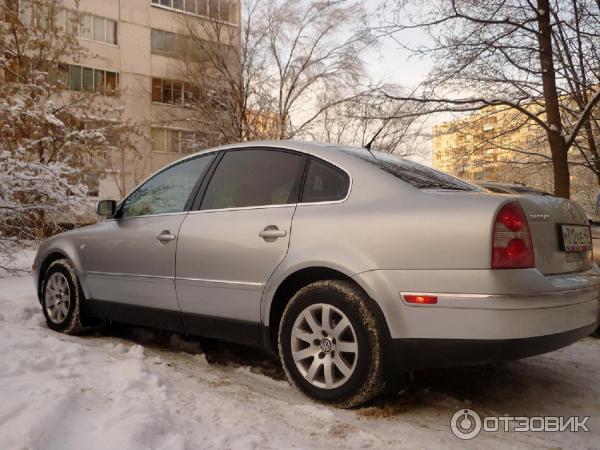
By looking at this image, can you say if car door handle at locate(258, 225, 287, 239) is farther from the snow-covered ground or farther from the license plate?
the license plate

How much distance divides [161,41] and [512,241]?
31.5 meters

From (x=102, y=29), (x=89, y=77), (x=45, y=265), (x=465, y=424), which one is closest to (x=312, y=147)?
(x=465, y=424)

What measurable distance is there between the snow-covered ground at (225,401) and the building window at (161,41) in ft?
95.5

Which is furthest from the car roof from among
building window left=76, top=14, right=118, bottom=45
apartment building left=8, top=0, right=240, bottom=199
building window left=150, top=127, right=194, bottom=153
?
building window left=76, top=14, right=118, bottom=45

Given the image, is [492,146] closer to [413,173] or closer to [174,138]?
[413,173]

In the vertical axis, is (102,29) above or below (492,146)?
above

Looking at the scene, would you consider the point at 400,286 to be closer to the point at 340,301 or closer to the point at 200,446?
the point at 340,301

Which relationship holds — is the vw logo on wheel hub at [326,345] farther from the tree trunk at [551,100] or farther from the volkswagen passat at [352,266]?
the tree trunk at [551,100]

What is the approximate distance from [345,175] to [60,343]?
7.48 feet

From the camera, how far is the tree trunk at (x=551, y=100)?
355 inches

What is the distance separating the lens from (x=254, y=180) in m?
3.66

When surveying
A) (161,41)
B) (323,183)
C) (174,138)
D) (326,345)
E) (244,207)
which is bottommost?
(326,345)

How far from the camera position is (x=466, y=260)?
2.59 meters

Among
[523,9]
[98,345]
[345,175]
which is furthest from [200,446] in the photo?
[523,9]
